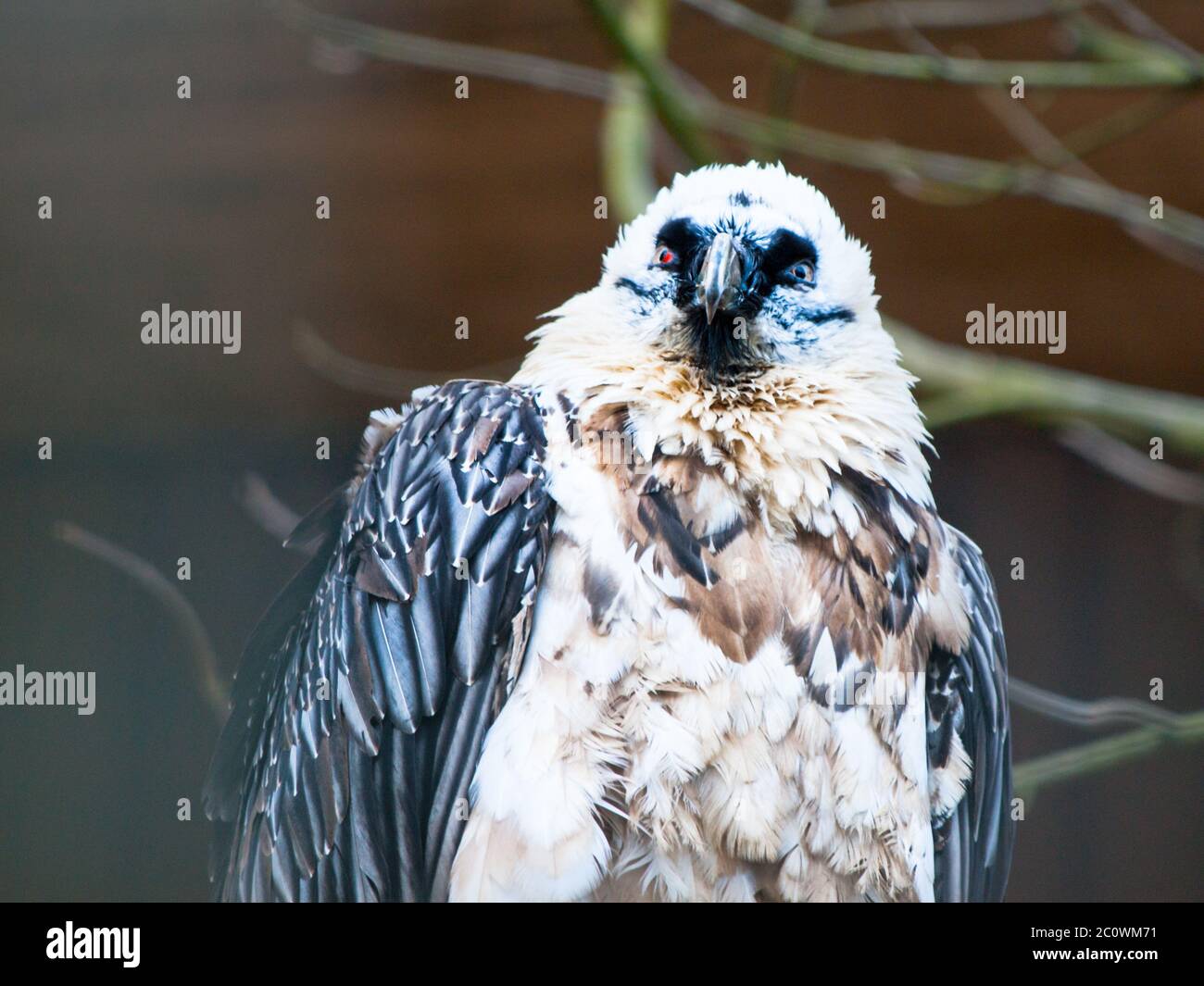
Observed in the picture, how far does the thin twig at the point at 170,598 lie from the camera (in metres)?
2.53

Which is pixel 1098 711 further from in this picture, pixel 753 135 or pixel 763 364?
pixel 753 135

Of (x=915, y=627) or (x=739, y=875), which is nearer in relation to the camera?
(x=739, y=875)

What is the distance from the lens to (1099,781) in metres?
3.53

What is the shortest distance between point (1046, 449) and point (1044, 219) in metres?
0.61

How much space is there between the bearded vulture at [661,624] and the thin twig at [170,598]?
165 millimetres

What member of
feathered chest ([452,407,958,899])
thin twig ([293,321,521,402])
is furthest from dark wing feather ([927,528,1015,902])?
thin twig ([293,321,521,402])

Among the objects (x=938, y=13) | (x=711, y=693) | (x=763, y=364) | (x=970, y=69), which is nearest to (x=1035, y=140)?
(x=938, y=13)

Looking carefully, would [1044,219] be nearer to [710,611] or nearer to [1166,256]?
[1166,256]

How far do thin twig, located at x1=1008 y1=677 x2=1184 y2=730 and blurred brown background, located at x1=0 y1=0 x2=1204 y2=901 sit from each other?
43 centimetres

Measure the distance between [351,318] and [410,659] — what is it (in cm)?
119

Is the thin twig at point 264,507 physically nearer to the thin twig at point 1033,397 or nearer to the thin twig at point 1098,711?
the thin twig at point 1033,397

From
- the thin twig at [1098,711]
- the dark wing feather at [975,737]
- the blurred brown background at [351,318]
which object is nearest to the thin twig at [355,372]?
the blurred brown background at [351,318]

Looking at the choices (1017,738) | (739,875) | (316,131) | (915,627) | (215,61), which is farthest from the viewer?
(1017,738)
